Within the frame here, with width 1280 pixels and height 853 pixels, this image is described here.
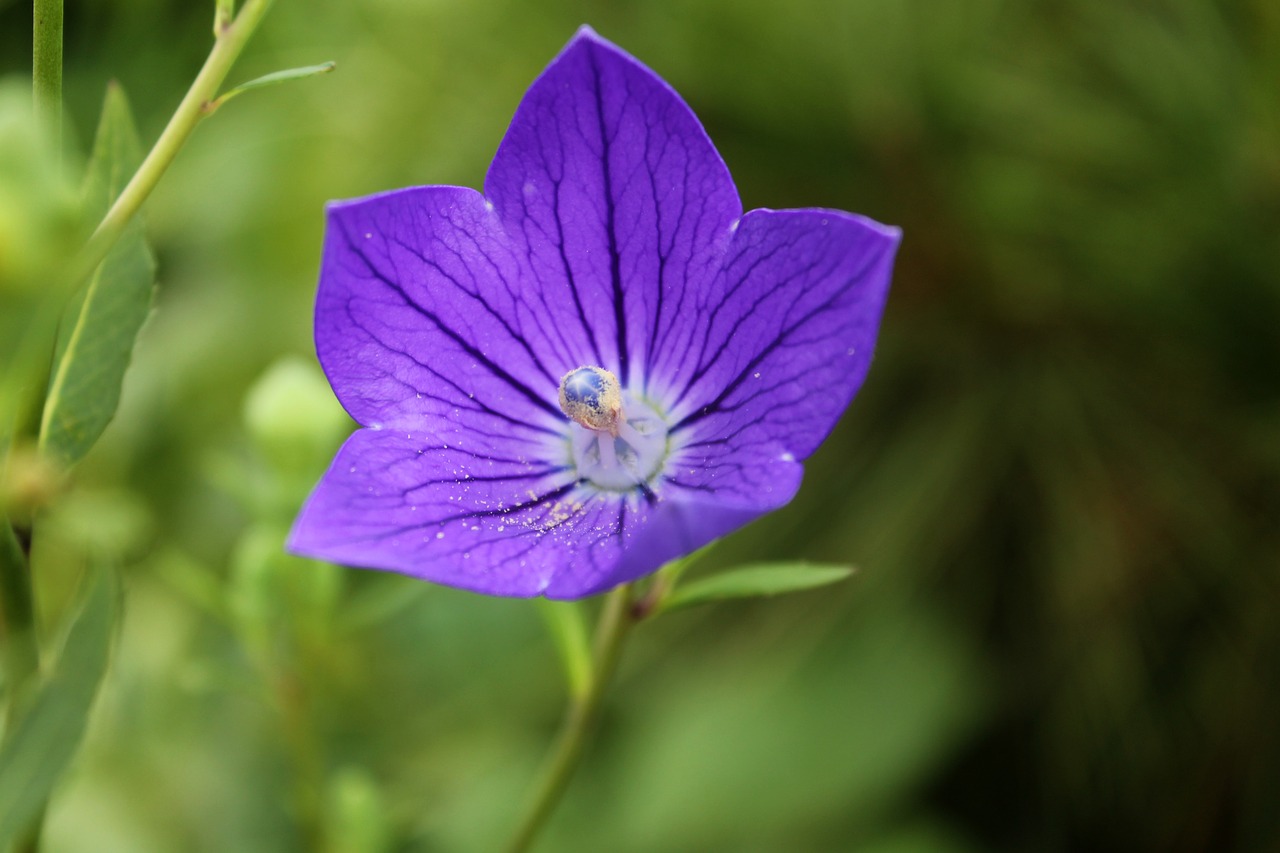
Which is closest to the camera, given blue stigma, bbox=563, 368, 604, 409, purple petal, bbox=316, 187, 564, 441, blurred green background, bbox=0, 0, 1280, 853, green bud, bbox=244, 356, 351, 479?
purple petal, bbox=316, 187, 564, 441

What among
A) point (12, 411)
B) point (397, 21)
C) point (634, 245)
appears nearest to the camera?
point (12, 411)

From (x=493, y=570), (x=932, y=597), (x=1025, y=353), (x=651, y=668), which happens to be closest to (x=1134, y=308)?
(x=1025, y=353)

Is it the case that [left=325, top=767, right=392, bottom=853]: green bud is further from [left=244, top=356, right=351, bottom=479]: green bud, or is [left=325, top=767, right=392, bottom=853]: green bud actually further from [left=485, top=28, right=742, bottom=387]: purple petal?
[left=485, top=28, right=742, bottom=387]: purple petal

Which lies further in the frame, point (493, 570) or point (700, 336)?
point (700, 336)

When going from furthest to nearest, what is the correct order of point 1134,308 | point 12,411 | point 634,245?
point 1134,308 < point 634,245 < point 12,411

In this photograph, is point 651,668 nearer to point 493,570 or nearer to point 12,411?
point 493,570

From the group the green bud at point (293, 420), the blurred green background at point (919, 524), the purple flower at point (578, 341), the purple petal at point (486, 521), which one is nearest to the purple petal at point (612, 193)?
the purple flower at point (578, 341)

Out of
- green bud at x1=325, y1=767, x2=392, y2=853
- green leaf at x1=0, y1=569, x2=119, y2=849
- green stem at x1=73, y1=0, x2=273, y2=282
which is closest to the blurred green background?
green bud at x1=325, y1=767, x2=392, y2=853
